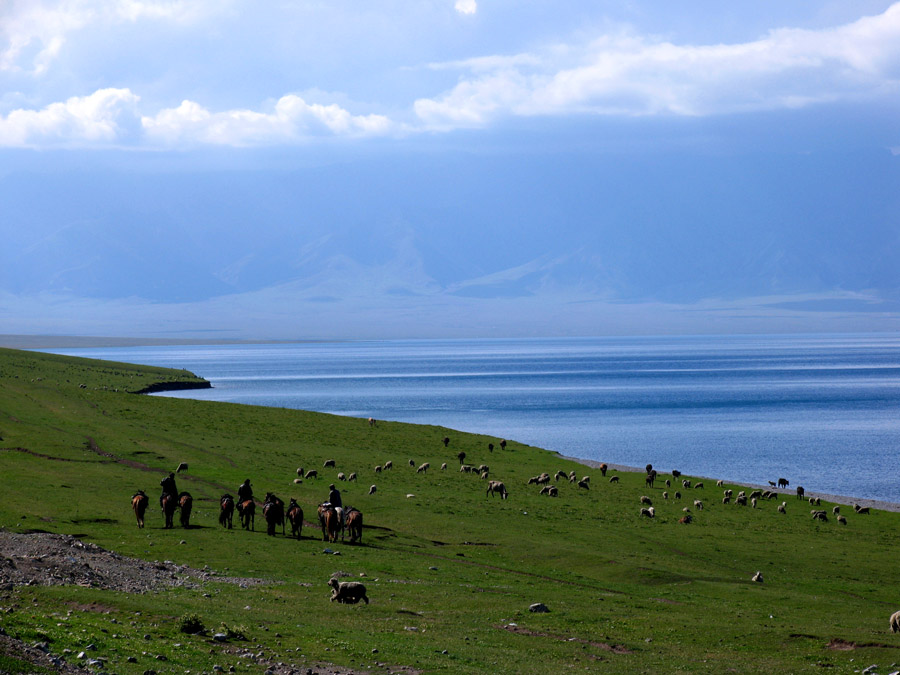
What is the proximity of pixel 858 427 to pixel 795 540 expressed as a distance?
231ft

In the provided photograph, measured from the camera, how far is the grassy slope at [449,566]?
2058 cm

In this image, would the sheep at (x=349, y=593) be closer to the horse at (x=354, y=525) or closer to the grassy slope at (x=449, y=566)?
the grassy slope at (x=449, y=566)

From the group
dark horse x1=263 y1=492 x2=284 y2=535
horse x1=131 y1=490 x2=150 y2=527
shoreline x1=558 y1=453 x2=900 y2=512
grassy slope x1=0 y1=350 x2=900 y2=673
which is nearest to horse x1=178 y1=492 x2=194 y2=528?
grassy slope x1=0 y1=350 x2=900 y2=673

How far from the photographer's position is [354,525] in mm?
→ 36375


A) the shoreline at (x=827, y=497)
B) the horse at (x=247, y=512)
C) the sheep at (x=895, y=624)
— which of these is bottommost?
the horse at (x=247, y=512)

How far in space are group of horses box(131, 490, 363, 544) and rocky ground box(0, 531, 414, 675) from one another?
612 cm

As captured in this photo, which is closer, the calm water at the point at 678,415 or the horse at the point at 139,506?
the horse at the point at 139,506

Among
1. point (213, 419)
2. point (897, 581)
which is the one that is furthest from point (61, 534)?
point (213, 419)

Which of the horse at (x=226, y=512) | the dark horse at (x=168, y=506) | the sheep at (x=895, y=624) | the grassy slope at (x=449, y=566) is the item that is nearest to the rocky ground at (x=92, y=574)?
the grassy slope at (x=449, y=566)

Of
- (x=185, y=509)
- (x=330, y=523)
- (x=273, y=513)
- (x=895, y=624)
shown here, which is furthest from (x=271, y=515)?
(x=895, y=624)

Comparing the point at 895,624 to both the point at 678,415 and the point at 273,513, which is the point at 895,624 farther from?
the point at 678,415

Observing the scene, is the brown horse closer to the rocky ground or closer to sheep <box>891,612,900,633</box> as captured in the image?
the rocky ground

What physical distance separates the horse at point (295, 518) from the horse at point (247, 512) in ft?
5.25

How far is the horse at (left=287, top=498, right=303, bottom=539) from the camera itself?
1451 inches
